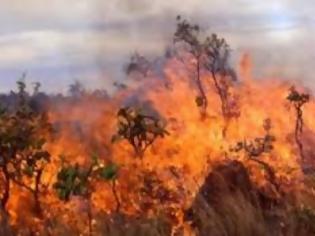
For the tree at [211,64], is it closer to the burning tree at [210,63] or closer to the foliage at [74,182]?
the burning tree at [210,63]

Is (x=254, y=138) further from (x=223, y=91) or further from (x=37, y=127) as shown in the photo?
(x=37, y=127)

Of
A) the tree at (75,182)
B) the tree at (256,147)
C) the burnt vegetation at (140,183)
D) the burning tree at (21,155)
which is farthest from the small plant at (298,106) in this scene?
the tree at (75,182)

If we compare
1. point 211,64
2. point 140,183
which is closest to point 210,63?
point 211,64

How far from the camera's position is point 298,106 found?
29.8 m

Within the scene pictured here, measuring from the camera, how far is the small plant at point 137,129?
874 inches

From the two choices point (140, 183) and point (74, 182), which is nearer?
point (74, 182)

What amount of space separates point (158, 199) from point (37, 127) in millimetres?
4167

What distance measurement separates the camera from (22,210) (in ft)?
61.4

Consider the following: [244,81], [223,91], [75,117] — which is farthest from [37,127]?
[244,81]

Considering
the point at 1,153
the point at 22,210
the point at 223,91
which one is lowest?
the point at 22,210

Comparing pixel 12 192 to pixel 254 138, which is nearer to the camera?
pixel 12 192

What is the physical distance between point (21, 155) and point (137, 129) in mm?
4177

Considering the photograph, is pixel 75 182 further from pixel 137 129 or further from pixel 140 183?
pixel 137 129

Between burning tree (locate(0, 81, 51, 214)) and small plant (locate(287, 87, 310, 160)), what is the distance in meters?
12.0
